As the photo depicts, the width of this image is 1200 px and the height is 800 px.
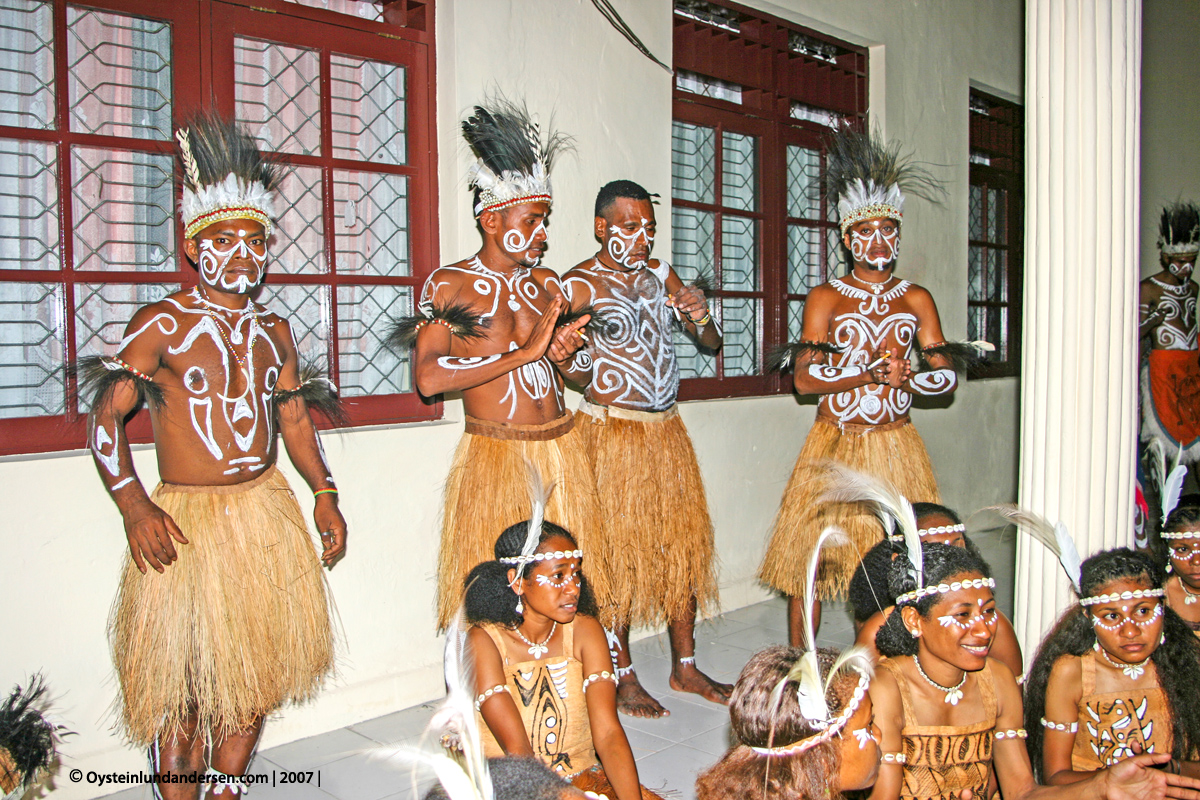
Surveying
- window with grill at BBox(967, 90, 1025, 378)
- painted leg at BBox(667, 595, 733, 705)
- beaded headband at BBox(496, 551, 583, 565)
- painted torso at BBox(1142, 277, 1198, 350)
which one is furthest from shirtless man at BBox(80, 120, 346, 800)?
painted torso at BBox(1142, 277, 1198, 350)

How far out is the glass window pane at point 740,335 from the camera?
473cm

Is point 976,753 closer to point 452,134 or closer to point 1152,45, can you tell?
point 452,134

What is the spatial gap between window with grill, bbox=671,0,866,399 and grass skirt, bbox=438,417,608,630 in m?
1.39

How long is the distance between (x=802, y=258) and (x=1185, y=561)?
2808 mm

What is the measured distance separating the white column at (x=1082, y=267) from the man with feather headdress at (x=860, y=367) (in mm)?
993

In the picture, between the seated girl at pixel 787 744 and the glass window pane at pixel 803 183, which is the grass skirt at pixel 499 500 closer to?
the seated girl at pixel 787 744

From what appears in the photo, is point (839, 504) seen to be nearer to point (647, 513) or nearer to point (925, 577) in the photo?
point (647, 513)

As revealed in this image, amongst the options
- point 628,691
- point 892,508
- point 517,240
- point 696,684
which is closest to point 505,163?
point 517,240

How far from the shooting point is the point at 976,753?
2.04 metres

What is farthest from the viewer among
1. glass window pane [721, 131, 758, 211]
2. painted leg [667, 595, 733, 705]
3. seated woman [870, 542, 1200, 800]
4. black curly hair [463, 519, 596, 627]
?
glass window pane [721, 131, 758, 211]

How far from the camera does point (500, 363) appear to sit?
2834 mm

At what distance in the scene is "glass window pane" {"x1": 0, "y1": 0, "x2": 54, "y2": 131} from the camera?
2678mm

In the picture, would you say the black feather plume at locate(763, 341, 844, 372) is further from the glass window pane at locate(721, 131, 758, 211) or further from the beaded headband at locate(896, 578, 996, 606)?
the beaded headband at locate(896, 578, 996, 606)

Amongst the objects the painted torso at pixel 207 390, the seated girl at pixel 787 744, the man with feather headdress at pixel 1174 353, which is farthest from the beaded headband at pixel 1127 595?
the man with feather headdress at pixel 1174 353
